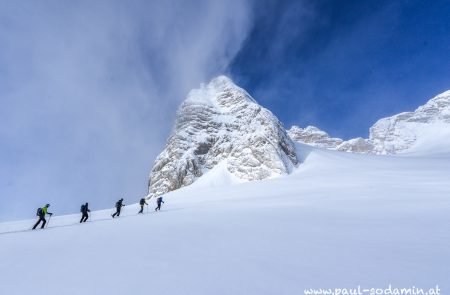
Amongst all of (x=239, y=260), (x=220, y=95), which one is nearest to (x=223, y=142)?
(x=220, y=95)

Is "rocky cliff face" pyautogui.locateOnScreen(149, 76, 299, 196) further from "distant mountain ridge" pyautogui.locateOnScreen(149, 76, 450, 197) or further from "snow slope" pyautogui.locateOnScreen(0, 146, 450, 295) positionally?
"snow slope" pyautogui.locateOnScreen(0, 146, 450, 295)

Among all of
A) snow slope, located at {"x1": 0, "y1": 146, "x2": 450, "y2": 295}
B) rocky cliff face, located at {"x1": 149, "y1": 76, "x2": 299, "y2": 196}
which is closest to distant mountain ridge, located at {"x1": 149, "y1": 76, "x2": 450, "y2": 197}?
rocky cliff face, located at {"x1": 149, "y1": 76, "x2": 299, "y2": 196}

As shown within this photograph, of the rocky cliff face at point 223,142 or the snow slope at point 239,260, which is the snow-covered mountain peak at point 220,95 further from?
the snow slope at point 239,260

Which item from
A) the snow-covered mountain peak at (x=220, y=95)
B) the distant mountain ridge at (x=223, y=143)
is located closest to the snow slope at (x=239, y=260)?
the distant mountain ridge at (x=223, y=143)

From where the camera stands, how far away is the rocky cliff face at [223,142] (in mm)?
80062

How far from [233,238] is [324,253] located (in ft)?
8.63

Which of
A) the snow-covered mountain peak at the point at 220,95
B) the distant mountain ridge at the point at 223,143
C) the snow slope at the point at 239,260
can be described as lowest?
the snow slope at the point at 239,260

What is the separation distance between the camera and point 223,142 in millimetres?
101125

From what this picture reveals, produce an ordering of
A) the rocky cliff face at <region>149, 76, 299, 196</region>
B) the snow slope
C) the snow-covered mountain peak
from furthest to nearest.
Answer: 1. the snow-covered mountain peak
2. the rocky cliff face at <region>149, 76, 299, 196</region>
3. the snow slope

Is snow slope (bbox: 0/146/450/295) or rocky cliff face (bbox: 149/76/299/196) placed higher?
rocky cliff face (bbox: 149/76/299/196)

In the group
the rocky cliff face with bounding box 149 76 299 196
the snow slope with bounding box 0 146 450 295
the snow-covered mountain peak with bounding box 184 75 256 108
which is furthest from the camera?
the snow-covered mountain peak with bounding box 184 75 256 108

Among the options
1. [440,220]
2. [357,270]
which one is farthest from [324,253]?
[440,220]

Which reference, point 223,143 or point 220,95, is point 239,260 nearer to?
point 223,143

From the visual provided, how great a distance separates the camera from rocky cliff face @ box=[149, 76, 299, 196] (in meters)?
80.1
